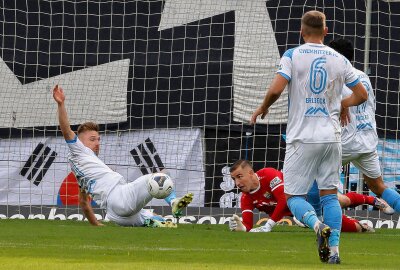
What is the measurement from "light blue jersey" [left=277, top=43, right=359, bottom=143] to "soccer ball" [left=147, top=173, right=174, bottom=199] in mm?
3110

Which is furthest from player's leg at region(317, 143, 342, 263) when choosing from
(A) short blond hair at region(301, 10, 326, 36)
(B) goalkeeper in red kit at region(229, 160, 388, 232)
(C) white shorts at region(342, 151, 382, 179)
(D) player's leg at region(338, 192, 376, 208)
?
(D) player's leg at region(338, 192, 376, 208)

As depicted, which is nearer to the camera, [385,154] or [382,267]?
[382,267]

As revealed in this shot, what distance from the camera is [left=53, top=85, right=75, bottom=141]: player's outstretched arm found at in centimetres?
1121

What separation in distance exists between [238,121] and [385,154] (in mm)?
2309

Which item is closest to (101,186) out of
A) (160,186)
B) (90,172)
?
(90,172)

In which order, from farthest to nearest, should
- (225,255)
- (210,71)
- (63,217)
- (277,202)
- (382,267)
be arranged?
(210,71) < (63,217) < (277,202) < (225,255) < (382,267)

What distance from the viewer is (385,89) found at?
17.9 metres

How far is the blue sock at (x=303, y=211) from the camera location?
8.13 meters

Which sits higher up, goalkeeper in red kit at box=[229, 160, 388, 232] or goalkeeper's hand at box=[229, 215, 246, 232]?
goalkeeper in red kit at box=[229, 160, 388, 232]

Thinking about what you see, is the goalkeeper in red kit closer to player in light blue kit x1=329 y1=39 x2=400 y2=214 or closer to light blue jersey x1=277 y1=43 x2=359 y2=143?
player in light blue kit x1=329 y1=39 x2=400 y2=214

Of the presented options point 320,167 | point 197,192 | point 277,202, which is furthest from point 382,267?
point 197,192

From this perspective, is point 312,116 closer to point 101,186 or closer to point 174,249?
point 174,249

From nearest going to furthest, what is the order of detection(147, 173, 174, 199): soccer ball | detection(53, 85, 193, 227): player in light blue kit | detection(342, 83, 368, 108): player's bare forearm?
detection(342, 83, 368, 108): player's bare forearm < detection(147, 173, 174, 199): soccer ball < detection(53, 85, 193, 227): player in light blue kit

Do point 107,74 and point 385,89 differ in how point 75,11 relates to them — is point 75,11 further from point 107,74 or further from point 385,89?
point 385,89
